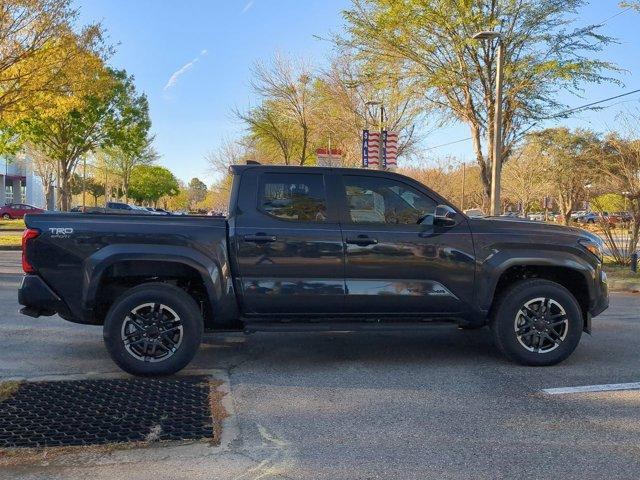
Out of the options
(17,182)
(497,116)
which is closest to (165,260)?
(497,116)

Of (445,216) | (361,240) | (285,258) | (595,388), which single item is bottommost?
(595,388)

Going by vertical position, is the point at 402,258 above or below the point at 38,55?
below

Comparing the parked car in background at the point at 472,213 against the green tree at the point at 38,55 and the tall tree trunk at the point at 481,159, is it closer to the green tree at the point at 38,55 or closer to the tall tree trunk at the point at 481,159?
the tall tree trunk at the point at 481,159

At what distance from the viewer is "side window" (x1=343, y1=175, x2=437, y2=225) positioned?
18.0ft

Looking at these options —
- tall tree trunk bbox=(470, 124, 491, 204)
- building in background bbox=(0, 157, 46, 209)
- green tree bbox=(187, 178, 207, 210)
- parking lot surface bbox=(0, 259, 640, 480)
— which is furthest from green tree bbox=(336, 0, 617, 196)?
green tree bbox=(187, 178, 207, 210)

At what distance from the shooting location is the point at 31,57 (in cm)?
1528

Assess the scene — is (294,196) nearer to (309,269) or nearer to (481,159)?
(309,269)

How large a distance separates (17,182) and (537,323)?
72001 millimetres

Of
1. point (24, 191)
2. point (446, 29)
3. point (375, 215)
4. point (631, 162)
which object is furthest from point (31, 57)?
point (24, 191)

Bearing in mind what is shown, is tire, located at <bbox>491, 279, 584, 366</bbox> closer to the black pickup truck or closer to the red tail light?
the black pickup truck

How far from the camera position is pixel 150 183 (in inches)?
3179

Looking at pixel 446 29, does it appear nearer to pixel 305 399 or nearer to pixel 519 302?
pixel 519 302

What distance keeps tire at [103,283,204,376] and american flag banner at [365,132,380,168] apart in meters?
15.9

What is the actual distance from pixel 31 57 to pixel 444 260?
14.2m
